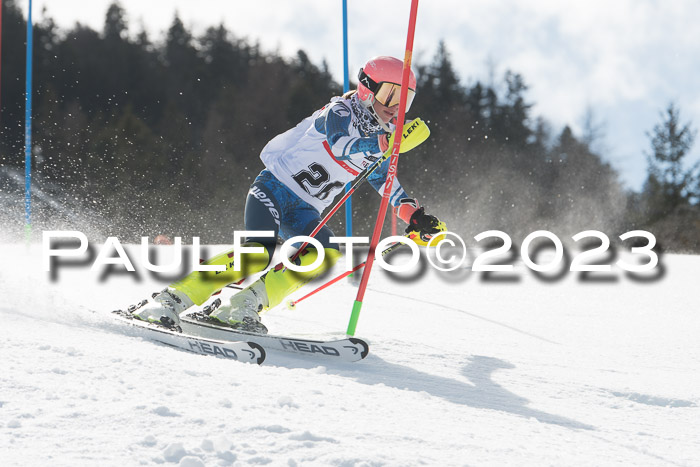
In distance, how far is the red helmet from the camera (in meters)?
3.06

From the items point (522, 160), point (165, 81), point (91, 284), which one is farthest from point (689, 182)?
point (91, 284)

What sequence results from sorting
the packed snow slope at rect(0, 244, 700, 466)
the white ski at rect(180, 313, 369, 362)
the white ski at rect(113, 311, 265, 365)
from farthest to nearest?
the white ski at rect(180, 313, 369, 362), the white ski at rect(113, 311, 265, 365), the packed snow slope at rect(0, 244, 700, 466)

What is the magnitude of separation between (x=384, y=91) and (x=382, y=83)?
0.12 ft

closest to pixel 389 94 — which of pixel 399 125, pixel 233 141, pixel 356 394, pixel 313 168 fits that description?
pixel 399 125

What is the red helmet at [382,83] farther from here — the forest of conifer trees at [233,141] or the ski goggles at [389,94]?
the forest of conifer trees at [233,141]

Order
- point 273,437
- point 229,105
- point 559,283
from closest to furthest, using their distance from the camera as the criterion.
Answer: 1. point 273,437
2. point 559,283
3. point 229,105

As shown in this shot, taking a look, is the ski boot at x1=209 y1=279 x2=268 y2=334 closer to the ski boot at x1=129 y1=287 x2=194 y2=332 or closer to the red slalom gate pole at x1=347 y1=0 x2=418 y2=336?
the ski boot at x1=129 y1=287 x2=194 y2=332

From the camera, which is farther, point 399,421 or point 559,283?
point 559,283

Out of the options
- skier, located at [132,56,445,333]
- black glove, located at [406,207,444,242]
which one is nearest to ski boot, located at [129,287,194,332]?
skier, located at [132,56,445,333]

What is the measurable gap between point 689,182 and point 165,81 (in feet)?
84.3

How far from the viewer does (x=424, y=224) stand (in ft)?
9.92

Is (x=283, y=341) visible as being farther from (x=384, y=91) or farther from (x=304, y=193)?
(x=384, y=91)

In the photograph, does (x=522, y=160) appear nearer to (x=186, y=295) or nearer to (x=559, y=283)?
(x=559, y=283)

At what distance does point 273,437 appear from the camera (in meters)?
1.47
